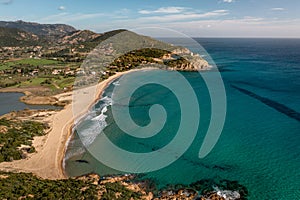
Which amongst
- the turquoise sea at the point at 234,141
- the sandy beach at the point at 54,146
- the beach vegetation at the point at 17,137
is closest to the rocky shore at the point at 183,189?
the turquoise sea at the point at 234,141

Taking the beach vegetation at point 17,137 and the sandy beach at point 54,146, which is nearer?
the sandy beach at point 54,146

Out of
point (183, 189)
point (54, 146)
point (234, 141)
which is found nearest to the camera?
point (183, 189)

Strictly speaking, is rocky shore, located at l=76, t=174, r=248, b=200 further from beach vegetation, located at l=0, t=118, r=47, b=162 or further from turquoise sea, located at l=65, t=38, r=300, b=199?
beach vegetation, located at l=0, t=118, r=47, b=162

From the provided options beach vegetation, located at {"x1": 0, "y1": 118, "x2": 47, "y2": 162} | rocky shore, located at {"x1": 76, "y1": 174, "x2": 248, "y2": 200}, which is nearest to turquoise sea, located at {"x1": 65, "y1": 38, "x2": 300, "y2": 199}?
rocky shore, located at {"x1": 76, "y1": 174, "x2": 248, "y2": 200}

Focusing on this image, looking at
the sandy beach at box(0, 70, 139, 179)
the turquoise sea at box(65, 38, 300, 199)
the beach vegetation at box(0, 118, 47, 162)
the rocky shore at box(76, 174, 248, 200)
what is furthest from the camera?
the beach vegetation at box(0, 118, 47, 162)

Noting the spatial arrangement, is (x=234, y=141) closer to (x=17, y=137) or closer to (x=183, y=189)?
(x=183, y=189)

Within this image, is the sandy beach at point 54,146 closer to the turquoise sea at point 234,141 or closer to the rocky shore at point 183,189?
the turquoise sea at point 234,141

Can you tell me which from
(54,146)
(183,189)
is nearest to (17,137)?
(54,146)

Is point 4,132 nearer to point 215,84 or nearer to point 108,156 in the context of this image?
point 108,156
